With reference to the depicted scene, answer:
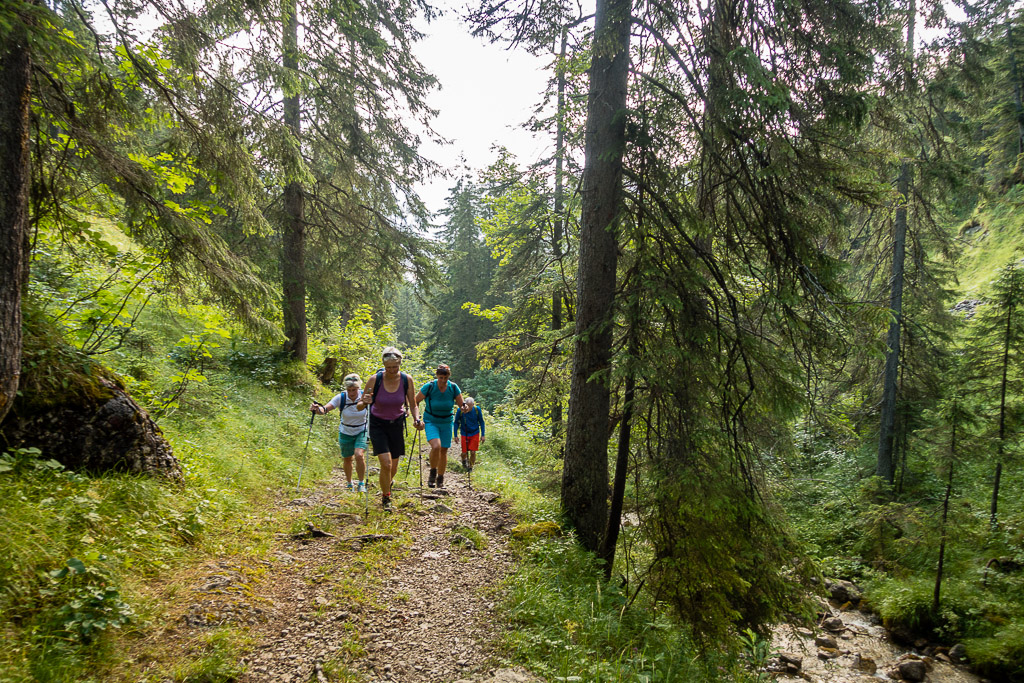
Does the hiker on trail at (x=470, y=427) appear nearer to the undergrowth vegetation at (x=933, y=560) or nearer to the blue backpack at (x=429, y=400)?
the blue backpack at (x=429, y=400)

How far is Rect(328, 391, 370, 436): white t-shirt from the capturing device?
699 cm

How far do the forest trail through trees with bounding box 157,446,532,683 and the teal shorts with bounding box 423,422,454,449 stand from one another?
62.3 inches

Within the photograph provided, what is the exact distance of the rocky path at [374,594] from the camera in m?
3.45

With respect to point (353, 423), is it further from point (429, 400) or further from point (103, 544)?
point (103, 544)

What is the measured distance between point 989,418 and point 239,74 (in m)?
17.2

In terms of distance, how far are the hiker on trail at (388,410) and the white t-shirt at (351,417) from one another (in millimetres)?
462

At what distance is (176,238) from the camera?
4.79m

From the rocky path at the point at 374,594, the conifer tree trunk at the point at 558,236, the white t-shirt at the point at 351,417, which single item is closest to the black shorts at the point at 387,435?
the white t-shirt at the point at 351,417

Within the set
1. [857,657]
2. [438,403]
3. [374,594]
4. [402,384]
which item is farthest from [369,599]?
[857,657]

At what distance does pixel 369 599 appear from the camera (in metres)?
4.29

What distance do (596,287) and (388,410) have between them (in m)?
3.42

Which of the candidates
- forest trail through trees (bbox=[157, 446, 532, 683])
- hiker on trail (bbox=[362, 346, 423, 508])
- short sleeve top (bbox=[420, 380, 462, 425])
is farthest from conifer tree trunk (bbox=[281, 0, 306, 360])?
forest trail through trees (bbox=[157, 446, 532, 683])

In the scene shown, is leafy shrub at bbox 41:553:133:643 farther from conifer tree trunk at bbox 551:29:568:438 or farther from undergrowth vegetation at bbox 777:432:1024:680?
undergrowth vegetation at bbox 777:432:1024:680

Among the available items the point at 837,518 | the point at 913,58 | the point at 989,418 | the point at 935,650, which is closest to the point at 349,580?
the point at 913,58
